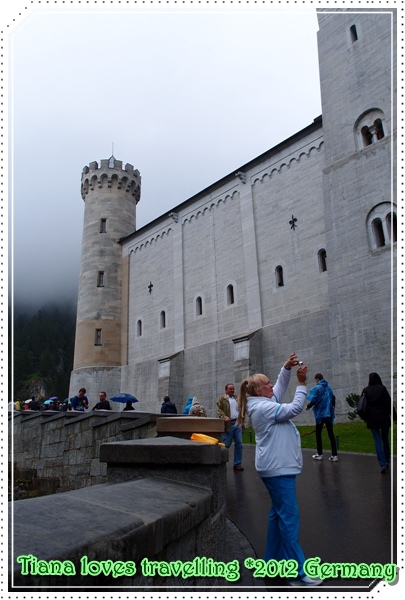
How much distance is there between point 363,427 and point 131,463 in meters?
12.7

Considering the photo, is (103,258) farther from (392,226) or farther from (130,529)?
(130,529)

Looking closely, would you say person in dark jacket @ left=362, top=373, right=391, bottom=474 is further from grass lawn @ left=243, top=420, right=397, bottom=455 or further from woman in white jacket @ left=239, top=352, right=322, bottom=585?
woman in white jacket @ left=239, top=352, right=322, bottom=585

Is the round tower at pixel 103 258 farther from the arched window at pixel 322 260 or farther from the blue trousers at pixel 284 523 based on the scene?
the blue trousers at pixel 284 523

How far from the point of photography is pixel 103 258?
3372 centimetres

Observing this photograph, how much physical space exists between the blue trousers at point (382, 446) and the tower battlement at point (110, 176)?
31003mm

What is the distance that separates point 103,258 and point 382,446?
28.3 metres

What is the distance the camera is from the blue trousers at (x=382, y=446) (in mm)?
7992

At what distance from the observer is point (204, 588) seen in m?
2.61

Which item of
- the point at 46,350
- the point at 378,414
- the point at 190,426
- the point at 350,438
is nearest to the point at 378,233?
the point at 350,438

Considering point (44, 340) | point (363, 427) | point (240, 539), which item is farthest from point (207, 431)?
point (44, 340)

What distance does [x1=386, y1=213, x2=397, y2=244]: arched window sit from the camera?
52.6 ft

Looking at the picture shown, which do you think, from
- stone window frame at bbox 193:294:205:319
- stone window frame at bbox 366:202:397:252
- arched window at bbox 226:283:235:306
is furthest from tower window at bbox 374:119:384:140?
stone window frame at bbox 193:294:205:319

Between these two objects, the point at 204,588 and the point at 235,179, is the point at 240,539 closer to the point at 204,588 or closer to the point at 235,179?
the point at 204,588

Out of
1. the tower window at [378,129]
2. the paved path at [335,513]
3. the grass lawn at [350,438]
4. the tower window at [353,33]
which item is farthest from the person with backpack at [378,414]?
the tower window at [353,33]
